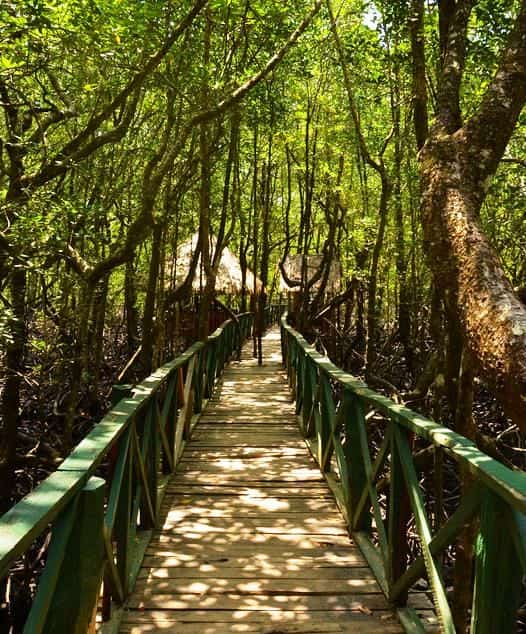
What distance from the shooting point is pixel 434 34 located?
6277 millimetres

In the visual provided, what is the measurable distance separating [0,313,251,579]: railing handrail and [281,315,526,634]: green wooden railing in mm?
1209

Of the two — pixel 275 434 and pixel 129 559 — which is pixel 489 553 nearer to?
pixel 129 559

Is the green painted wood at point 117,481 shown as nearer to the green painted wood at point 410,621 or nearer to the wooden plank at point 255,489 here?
the green painted wood at point 410,621

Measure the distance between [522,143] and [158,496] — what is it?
7135 millimetres

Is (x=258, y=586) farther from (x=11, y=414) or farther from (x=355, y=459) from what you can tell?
(x=11, y=414)

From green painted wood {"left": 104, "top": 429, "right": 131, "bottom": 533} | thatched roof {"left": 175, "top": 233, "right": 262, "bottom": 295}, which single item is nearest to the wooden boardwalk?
green painted wood {"left": 104, "top": 429, "right": 131, "bottom": 533}

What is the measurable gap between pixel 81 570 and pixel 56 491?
260mm

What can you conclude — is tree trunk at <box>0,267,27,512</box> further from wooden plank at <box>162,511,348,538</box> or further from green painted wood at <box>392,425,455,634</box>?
green painted wood at <box>392,425,455,634</box>

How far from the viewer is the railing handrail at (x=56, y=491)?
1338mm

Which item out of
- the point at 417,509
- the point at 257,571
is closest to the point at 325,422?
the point at 257,571

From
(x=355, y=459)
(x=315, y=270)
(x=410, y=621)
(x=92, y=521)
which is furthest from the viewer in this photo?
(x=315, y=270)

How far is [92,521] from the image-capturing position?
6.04 ft

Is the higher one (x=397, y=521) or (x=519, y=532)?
(x=519, y=532)

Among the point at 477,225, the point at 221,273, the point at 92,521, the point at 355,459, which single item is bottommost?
the point at 355,459
